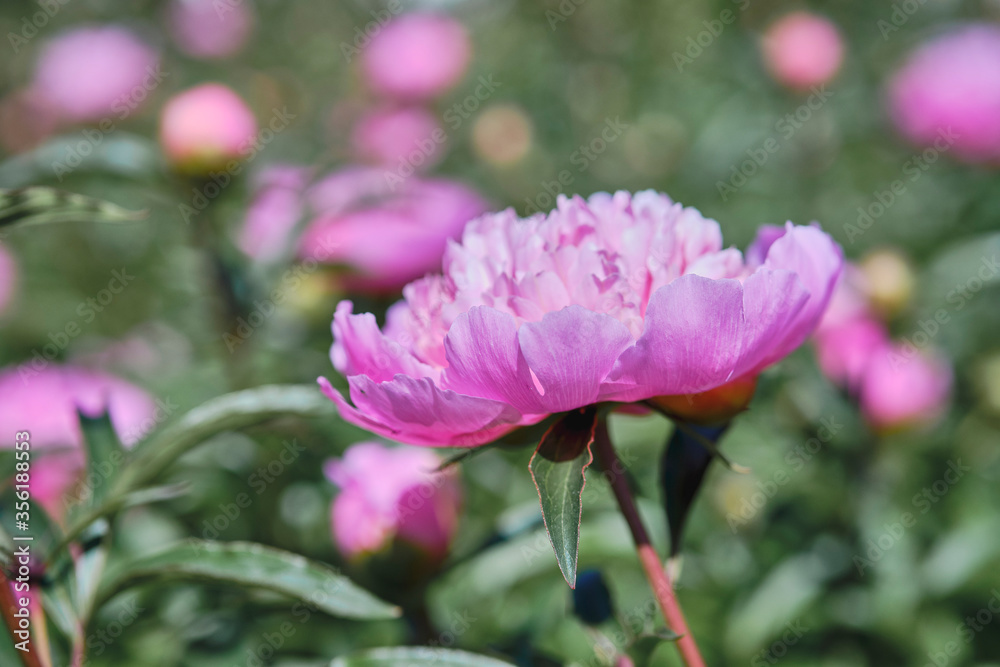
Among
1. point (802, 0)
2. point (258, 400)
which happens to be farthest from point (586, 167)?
point (258, 400)

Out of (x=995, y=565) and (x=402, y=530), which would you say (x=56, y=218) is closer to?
(x=402, y=530)

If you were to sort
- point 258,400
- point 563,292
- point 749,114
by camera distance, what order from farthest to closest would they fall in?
point 749,114 < point 258,400 < point 563,292

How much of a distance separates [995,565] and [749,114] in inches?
56.2

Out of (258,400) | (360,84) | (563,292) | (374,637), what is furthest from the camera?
(360,84)

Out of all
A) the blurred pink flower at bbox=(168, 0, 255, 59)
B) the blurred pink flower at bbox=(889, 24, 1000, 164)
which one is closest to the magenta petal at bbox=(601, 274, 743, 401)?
the blurred pink flower at bbox=(889, 24, 1000, 164)

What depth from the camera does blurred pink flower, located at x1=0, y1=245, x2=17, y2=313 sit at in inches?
76.2

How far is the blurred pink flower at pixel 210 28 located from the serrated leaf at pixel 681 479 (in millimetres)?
2908

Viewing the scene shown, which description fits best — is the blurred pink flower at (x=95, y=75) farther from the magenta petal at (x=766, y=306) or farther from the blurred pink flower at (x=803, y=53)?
the magenta petal at (x=766, y=306)

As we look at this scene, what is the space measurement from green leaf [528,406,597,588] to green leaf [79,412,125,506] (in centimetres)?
33

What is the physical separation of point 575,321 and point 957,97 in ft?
4.93

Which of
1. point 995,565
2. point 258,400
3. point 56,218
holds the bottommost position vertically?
point 995,565

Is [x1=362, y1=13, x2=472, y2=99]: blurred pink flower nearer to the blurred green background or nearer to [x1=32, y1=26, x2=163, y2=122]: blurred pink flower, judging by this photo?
the blurred green background

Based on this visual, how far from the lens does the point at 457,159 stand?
8.45ft

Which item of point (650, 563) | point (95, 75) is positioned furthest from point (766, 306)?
point (95, 75)
